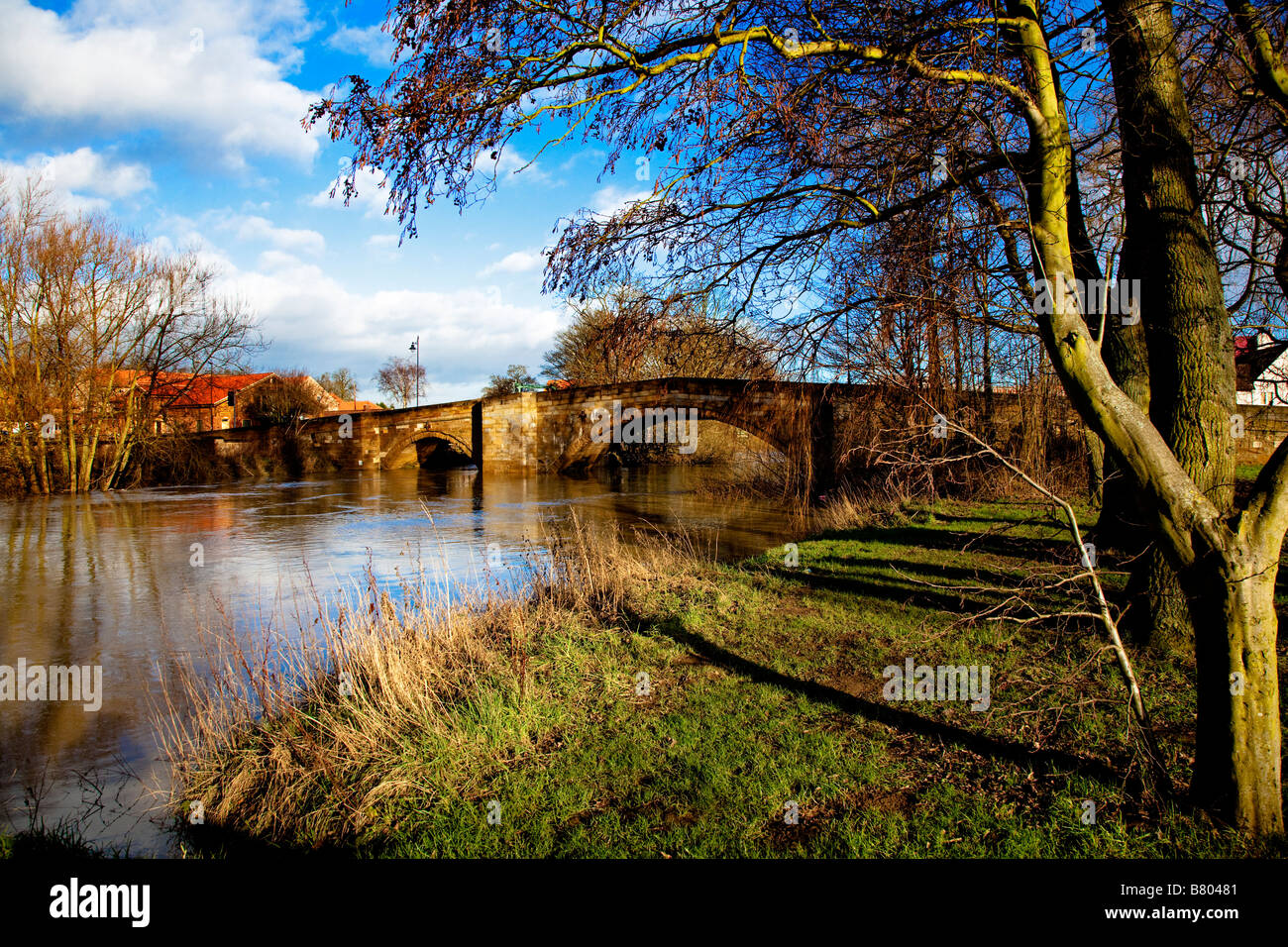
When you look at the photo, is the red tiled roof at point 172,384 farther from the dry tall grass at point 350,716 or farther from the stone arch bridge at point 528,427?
the dry tall grass at point 350,716

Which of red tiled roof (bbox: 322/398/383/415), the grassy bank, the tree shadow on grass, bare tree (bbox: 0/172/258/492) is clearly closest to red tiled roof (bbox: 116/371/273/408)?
bare tree (bbox: 0/172/258/492)

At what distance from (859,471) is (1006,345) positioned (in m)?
4.85

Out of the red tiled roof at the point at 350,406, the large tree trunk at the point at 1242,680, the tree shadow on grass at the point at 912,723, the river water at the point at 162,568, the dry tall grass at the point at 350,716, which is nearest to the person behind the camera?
the large tree trunk at the point at 1242,680

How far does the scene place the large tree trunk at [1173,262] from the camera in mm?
4684

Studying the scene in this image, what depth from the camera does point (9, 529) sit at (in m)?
16.9

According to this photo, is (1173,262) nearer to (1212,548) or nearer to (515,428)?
(1212,548)

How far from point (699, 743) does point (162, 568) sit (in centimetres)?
1177

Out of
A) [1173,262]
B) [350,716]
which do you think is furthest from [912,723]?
[350,716]

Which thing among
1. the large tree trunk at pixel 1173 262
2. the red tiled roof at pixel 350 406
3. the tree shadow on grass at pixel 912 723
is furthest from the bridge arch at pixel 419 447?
the large tree trunk at pixel 1173 262

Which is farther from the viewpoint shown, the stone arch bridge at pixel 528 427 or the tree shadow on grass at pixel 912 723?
the stone arch bridge at pixel 528 427

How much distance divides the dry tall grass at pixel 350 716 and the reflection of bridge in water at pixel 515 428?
16.5 m

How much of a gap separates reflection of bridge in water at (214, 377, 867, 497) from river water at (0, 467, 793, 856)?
382cm

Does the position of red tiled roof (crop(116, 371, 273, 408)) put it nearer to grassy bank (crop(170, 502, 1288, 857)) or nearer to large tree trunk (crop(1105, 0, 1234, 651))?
grassy bank (crop(170, 502, 1288, 857))
